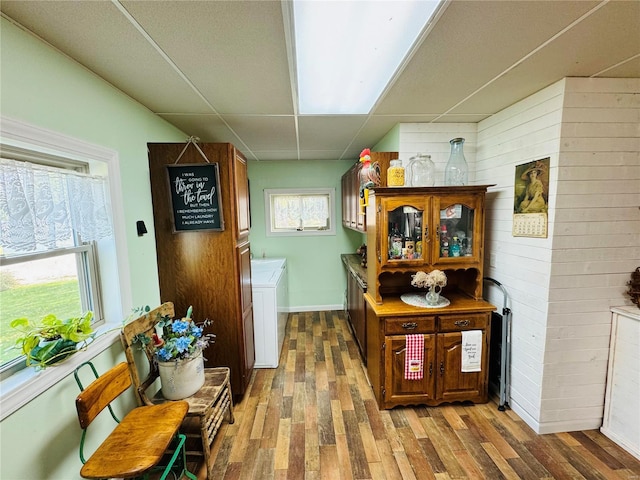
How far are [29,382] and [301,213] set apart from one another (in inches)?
131

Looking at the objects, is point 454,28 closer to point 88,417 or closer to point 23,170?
point 23,170

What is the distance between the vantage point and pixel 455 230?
2.17m

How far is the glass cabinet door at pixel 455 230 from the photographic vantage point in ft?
6.75

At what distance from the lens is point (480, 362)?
6.82 feet

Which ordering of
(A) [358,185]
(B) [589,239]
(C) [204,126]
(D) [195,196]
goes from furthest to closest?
(A) [358,185] < (C) [204,126] < (D) [195,196] < (B) [589,239]

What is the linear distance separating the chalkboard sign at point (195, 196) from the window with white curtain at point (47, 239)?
452 mm

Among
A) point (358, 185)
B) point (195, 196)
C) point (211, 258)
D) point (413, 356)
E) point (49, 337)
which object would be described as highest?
point (358, 185)

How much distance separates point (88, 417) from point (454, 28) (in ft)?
7.90

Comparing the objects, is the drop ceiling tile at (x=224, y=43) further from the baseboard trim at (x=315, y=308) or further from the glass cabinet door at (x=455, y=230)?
the baseboard trim at (x=315, y=308)

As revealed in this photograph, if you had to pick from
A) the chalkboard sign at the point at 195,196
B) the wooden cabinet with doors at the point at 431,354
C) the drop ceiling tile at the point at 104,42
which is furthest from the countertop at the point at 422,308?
the drop ceiling tile at the point at 104,42

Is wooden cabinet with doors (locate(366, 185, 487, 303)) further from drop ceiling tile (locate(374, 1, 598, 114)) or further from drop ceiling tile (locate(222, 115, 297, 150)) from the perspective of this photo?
drop ceiling tile (locate(222, 115, 297, 150))

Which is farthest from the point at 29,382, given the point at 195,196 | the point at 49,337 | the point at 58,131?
the point at 195,196

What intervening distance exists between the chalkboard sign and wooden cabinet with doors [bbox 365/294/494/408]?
1.48m

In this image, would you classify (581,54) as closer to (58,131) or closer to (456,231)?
(456,231)
